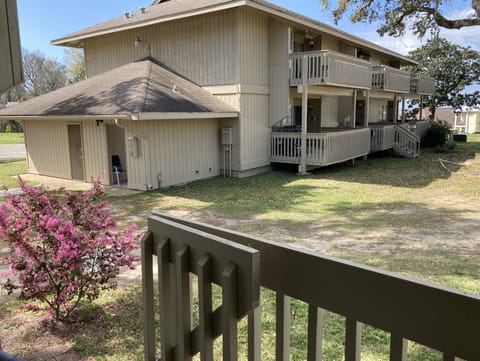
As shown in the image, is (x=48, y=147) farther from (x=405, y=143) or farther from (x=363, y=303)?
(x=405, y=143)

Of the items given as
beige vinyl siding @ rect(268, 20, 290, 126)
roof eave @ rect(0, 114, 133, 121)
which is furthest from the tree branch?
roof eave @ rect(0, 114, 133, 121)

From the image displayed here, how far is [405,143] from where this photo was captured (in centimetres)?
1966

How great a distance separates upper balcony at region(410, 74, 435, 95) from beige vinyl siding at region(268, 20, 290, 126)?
42.7 ft

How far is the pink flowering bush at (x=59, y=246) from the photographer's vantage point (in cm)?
357

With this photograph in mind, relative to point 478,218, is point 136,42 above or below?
above

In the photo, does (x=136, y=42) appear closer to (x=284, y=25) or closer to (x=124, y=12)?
(x=124, y=12)

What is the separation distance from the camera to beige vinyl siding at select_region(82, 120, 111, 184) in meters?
12.7

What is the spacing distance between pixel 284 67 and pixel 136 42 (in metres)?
5.90

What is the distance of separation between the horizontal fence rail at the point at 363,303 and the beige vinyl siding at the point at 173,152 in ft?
33.1

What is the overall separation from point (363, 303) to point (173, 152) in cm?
1137

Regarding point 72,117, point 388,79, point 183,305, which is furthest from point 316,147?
point 183,305

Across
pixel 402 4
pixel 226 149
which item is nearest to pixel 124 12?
pixel 226 149

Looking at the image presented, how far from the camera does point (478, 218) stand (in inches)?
326

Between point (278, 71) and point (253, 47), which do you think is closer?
point (253, 47)
